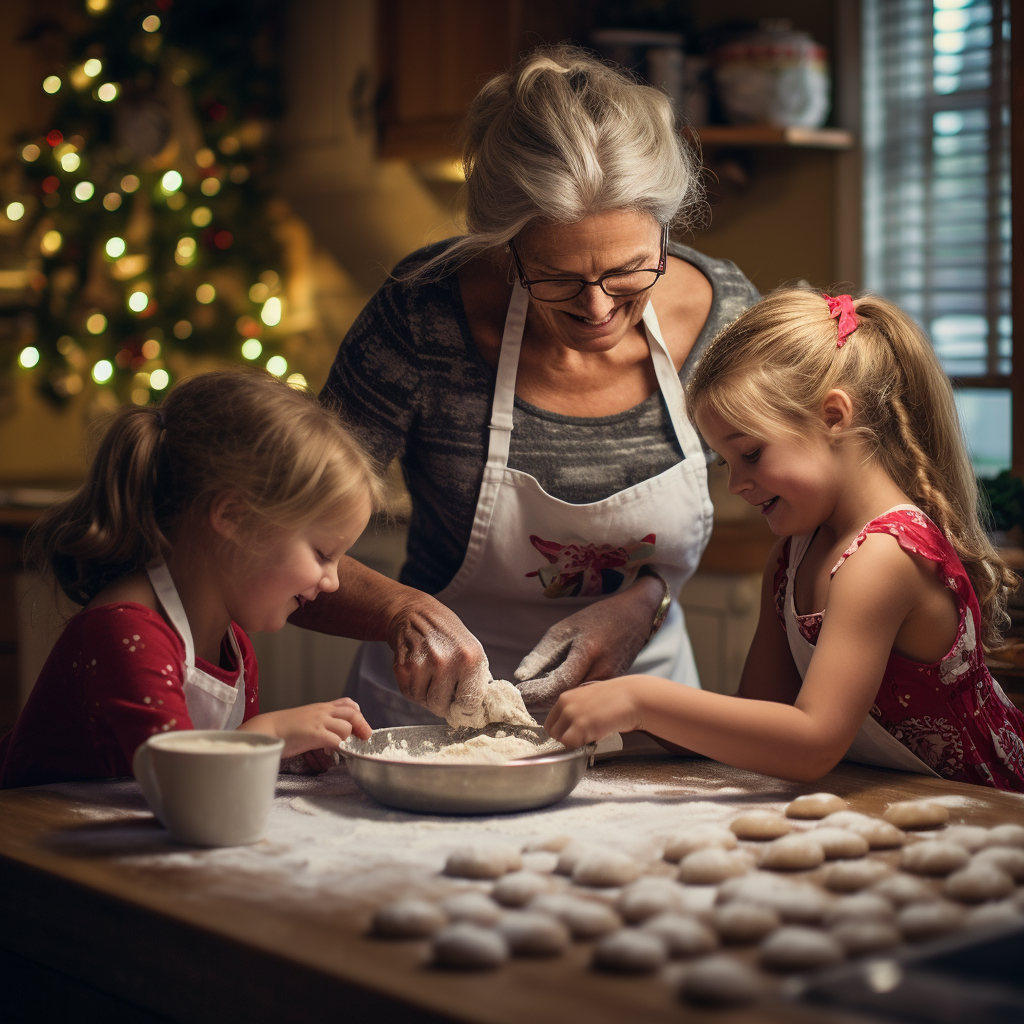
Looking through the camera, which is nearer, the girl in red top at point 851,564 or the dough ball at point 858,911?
the dough ball at point 858,911

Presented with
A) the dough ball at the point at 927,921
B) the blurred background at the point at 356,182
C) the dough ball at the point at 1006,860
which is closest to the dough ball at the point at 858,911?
the dough ball at the point at 927,921

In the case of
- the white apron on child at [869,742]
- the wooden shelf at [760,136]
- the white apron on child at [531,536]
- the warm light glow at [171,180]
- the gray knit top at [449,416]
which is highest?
the warm light glow at [171,180]

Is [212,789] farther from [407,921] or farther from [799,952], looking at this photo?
[799,952]

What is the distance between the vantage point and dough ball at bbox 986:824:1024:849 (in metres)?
0.91

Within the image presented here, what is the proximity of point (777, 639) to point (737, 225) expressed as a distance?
6.10 ft

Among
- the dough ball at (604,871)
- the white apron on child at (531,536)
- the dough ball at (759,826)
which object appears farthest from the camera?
the white apron on child at (531,536)

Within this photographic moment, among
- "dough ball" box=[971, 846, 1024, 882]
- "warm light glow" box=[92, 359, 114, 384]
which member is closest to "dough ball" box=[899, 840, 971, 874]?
"dough ball" box=[971, 846, 1024, 882]

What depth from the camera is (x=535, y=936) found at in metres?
0.71

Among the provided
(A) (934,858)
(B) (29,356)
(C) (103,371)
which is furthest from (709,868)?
(B) (29,356)

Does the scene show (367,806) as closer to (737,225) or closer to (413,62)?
(737,225)

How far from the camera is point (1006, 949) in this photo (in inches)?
26.8

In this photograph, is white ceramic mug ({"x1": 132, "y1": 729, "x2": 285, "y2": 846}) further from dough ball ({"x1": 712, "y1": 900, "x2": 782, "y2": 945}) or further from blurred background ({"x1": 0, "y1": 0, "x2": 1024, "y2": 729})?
blurred background ({"x1": 0, "y1": 0, "x2": 1024, "y2": 729})

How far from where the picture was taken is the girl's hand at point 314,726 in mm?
1177

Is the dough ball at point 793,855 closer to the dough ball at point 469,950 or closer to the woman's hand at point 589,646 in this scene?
the dough ball at point 469,950
